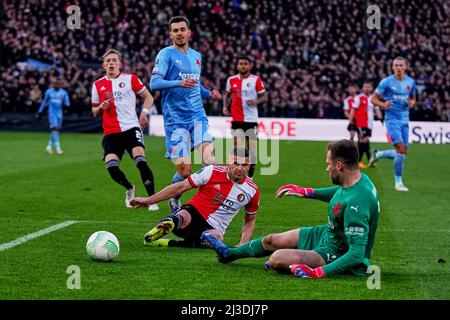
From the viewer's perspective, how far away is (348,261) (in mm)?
7203

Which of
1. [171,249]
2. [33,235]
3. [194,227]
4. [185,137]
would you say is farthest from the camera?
[185,137]

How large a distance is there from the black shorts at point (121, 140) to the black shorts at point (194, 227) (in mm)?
3940

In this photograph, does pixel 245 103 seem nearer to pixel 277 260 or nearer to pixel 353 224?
pixel 277 260

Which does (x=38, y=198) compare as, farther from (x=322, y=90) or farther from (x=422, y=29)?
(x=422, y=29)

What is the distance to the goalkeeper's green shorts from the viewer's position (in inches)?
296

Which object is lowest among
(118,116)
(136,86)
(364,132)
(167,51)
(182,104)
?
(364,132)

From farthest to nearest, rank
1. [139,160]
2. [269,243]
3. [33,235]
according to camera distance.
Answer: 1. [139,160]
2. [33,235]
3. [269,243]

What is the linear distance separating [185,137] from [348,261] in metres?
4.97

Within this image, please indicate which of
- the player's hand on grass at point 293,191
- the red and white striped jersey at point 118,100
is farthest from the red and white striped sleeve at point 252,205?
the red and white striped jersey at point 118,100

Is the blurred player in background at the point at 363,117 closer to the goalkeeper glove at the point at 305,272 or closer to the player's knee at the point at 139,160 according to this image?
the player's knee at the point at 139,160

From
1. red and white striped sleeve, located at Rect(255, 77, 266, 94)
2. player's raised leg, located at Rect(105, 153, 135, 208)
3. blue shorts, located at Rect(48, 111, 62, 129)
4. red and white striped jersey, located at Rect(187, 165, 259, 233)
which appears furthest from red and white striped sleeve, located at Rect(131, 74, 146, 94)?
blue shorts, located at Rect(48, 111, 62, 129)

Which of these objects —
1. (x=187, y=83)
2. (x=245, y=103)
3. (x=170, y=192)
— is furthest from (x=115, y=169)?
(x=245, y=103)
